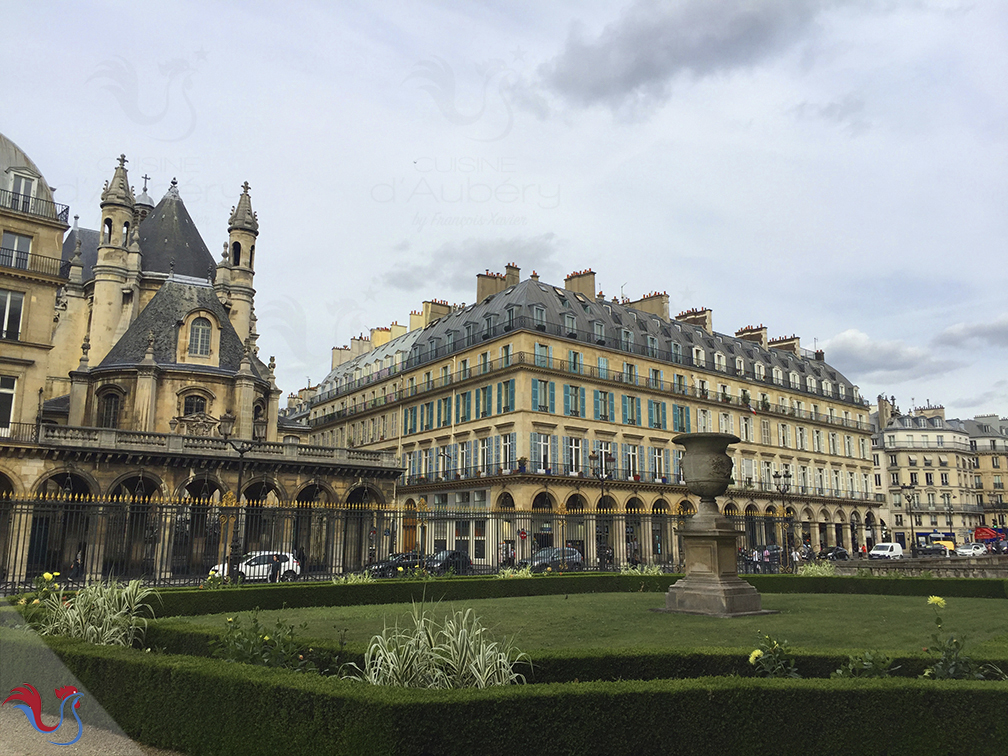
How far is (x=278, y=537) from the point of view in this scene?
29203mm

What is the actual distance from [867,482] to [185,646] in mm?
70895

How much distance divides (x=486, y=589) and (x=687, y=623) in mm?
8342

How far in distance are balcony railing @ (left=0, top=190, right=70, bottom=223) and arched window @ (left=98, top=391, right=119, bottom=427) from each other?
9685mm

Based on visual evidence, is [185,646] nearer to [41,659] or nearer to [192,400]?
[41,659]

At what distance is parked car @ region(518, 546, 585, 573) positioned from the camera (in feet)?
84.1

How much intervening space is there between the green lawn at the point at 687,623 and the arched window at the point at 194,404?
26542 millimetres

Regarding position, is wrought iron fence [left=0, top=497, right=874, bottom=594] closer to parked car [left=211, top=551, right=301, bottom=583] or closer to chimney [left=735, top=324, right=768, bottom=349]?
parked car [left=211, top=551, right=301, bottom=583]

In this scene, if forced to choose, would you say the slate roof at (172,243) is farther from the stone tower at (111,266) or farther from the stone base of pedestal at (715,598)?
the stone base of pedestal at (715,598)

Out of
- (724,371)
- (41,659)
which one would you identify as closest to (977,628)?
(41,659)

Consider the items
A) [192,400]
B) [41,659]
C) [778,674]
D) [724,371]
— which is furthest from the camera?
[724,371]

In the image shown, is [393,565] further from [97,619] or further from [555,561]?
[97,619]

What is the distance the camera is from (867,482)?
2731 inches

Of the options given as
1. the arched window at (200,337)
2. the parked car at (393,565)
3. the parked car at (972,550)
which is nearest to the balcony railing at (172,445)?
the arched window at (200,337)

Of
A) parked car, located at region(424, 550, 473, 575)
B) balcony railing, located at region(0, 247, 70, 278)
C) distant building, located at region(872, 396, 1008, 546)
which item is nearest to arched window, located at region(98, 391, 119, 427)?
balcony railing, located at region(0, 247, 70, 278)
